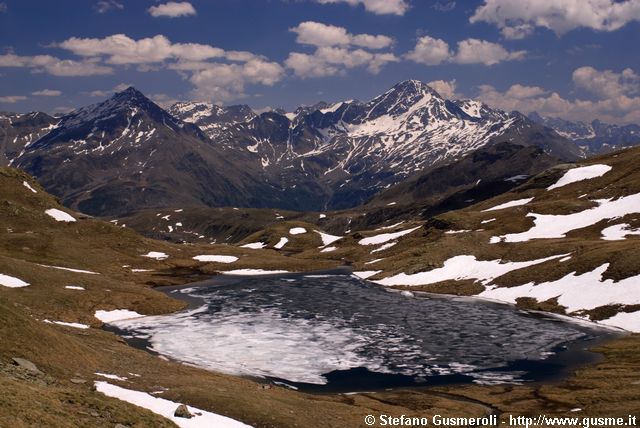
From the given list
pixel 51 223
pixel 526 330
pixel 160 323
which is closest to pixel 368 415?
pixel 526 330

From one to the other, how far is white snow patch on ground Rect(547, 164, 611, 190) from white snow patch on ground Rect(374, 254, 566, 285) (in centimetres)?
7414

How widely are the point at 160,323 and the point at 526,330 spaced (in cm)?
5435

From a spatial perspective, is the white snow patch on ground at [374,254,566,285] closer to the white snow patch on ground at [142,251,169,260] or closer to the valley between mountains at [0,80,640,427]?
the valley between mountains at [0,80,640,427]

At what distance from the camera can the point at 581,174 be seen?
177 metres

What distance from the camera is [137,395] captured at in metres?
37.3

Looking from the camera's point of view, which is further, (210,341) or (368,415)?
(210,341)

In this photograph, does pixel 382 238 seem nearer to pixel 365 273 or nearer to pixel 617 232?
pixel 365 273

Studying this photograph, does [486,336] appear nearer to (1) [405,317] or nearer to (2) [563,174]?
(1) [405,317]

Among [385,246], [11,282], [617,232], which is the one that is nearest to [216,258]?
[385,246]

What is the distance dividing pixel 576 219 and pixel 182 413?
120 meters

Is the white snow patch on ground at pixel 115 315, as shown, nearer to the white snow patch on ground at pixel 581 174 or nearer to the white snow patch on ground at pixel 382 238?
the white snow patch on ground at pixel 382 238

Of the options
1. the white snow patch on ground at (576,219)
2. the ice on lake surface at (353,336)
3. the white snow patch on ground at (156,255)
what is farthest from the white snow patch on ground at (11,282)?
the white snow patch on ground at (576,219)

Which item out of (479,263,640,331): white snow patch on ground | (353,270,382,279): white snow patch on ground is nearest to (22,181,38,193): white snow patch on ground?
(353,270,382,279): white snow patch on ground

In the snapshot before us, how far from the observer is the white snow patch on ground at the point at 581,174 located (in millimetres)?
170000
